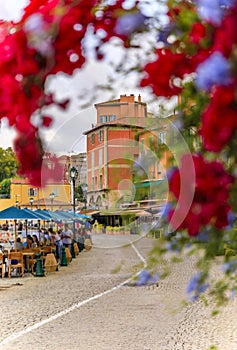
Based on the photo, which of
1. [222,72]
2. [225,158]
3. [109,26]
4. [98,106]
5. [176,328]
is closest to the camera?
[222,72]

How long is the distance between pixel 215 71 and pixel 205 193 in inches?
8.3

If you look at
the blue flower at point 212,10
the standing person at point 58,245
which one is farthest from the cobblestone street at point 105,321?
the blue flower at point 212,10

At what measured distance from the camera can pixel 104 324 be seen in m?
11.5

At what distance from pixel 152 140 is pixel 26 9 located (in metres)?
0.33

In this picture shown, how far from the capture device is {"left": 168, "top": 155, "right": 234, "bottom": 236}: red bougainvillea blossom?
1.03 m

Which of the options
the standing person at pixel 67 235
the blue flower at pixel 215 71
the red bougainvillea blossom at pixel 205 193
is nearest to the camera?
the blue flower at pixel 215 71

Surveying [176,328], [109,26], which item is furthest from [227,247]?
[176,328]

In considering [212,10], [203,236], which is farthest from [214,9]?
[203,236]

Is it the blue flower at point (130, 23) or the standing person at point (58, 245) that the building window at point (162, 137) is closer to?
the blue flower at point (130, 23)

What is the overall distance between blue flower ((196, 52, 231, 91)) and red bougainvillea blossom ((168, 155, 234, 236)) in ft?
0.50

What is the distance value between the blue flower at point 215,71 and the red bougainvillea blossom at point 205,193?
0.15 metres

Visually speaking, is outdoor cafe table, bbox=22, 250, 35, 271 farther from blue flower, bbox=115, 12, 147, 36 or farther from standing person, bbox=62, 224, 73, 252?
blue flower, bbox=115, 12, 147, 36

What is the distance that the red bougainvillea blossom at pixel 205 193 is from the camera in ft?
3.38

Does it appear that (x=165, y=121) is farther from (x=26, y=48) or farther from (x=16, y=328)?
(x=16, y=328)
